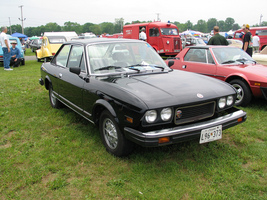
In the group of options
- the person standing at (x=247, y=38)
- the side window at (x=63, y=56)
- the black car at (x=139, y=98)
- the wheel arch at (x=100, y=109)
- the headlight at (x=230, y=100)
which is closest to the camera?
the black car at (x=139, y=98)

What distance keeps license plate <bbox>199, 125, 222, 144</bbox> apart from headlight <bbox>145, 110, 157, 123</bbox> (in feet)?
2.03

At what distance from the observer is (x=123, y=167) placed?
3.08 meters

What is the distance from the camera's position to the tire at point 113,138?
3.06m

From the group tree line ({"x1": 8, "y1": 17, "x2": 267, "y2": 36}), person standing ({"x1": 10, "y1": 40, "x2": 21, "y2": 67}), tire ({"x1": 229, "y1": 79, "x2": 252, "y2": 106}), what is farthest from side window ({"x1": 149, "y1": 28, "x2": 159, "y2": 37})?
tree line ({"x1": 8, "y1": 17, "x2": 267, "y2": 36})

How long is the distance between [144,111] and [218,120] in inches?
42.2

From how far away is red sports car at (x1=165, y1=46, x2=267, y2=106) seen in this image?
5.15m

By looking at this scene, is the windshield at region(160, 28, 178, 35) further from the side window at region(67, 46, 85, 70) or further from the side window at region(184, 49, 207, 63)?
the side window at region(67, 46, 85, 70)

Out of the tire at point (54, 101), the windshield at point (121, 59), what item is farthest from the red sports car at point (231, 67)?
the tire at point (54, 101)

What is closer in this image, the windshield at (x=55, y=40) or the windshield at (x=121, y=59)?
the windshield at (x=121, y=59)

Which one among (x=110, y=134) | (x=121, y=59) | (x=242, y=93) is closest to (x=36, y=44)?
(x=121, y=59)

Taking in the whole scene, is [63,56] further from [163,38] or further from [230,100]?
[163,38]

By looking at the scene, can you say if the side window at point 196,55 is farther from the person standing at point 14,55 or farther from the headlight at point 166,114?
the person standing at point 14,55

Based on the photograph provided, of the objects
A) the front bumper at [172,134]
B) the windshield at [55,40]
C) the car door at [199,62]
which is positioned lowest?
the front bumper at [172,134]

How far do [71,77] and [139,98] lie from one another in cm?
190
